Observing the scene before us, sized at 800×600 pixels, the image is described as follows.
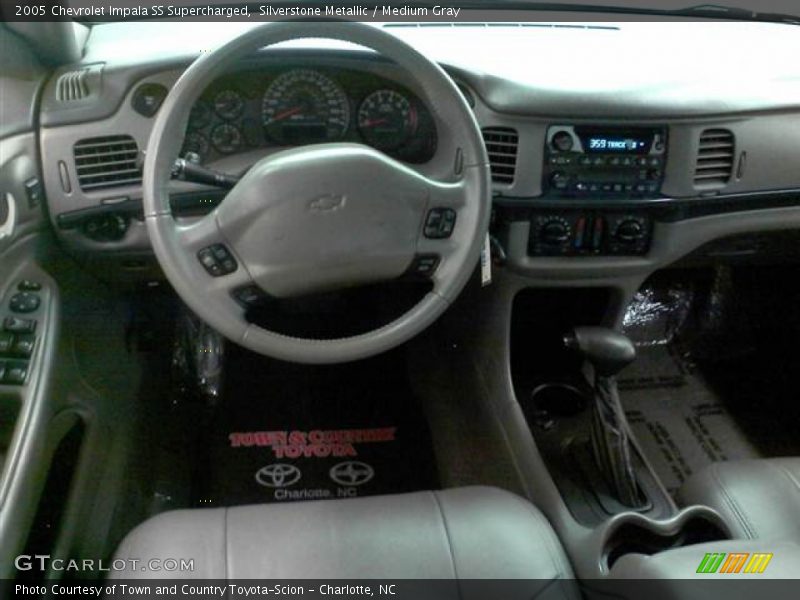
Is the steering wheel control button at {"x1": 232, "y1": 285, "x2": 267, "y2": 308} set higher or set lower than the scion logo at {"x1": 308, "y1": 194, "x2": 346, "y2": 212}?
lower

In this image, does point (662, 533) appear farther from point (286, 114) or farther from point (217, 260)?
point (286, 114)

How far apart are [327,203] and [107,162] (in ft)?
1.77

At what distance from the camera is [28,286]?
5.41 ft

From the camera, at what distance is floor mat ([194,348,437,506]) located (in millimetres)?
1999

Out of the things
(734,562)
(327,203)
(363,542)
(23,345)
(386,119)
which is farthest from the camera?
(386,119)

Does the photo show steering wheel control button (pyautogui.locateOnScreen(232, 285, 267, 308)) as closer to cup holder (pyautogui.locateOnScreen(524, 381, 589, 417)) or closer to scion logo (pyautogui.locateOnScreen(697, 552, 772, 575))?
scion logo (pyautogui.locateOnScreen(697, 552, 772, 575))

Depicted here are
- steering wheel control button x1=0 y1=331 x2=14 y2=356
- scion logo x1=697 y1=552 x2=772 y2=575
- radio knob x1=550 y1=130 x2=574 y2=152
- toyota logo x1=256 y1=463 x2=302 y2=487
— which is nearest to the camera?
scion logo x1=697 y1=552 x2=772 y2=575

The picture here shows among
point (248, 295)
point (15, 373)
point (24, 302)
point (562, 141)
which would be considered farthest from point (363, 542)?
point (562, 141)

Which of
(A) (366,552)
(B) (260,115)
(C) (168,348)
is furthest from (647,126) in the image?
(C) (168,348)

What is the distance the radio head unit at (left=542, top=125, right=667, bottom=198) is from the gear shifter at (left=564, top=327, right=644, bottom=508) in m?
0.31

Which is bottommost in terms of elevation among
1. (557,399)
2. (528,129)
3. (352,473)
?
(352,473)

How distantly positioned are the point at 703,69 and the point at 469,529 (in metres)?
1.17

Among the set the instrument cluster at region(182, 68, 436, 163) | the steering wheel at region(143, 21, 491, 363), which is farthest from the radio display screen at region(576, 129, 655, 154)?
the steering wheel at region(143, 21, 491, 363)

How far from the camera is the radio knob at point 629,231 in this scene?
6.16 ft
